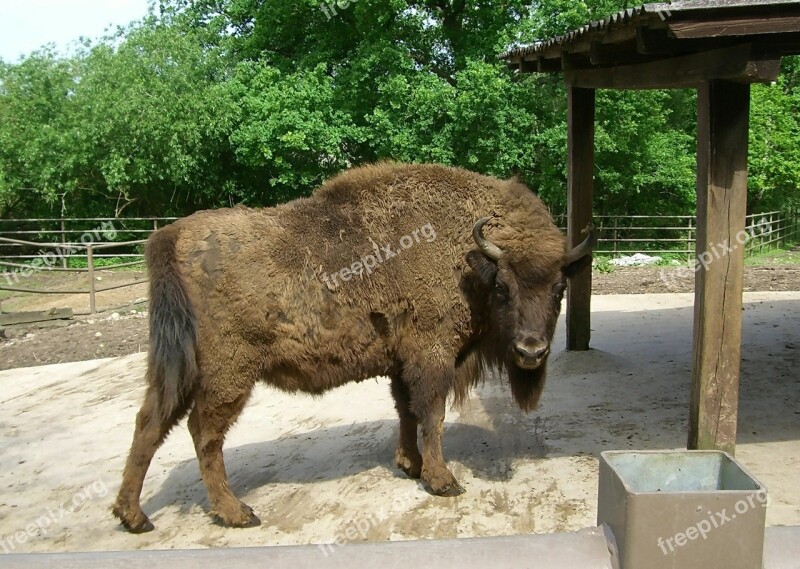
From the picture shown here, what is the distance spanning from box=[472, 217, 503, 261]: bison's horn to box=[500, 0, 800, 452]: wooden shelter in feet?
4.23

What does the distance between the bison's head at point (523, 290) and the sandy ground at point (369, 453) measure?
97cm

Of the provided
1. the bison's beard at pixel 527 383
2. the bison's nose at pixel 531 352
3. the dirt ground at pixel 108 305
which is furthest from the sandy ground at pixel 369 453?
the dirt ground at pixel 108 305

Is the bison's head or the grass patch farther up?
the bison's head

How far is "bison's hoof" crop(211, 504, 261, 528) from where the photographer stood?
14.4 ft

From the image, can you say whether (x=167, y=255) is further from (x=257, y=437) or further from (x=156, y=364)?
(x=257, y=437)

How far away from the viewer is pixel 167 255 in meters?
4.47

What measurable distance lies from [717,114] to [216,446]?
12.5ft

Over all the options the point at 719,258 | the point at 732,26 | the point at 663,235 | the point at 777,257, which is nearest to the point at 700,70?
the point at 732,26

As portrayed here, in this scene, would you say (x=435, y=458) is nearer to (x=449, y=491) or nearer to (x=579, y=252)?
(x=449, y=491)

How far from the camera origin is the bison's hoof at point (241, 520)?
438 centimetres

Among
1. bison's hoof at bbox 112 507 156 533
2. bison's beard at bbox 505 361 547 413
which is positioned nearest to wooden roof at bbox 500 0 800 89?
bison's beard at bbox 505 361 547 413

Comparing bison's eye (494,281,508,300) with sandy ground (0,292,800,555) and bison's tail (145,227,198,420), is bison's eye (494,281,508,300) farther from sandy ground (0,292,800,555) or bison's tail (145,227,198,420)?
bison's tail (145,227,198,420)

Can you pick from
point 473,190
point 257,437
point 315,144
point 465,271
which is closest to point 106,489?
point 257,437

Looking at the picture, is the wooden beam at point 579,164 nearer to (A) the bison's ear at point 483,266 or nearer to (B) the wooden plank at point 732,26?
(A) the bison's ear at point 483,266
